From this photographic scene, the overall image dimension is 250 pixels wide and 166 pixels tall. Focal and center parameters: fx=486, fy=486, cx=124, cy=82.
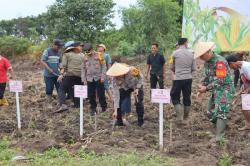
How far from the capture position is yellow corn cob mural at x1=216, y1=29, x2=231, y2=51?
14.8m

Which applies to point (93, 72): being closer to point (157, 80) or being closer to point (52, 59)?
point (52, 59)

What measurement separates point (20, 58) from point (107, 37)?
6.54 meters

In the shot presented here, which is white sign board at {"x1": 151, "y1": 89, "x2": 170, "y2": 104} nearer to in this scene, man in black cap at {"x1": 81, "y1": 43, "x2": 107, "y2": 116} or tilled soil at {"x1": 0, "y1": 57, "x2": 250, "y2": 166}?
tilled soil at {"x1": 0, "y1": 57, "x2": 250, "y2": 166}

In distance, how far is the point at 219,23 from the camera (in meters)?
15.3

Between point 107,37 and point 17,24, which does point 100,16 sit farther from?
point 17,24

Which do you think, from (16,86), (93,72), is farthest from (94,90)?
(16,86)

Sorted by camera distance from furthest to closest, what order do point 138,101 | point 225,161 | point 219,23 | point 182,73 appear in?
point 219,23
point 182,73
point 138,101
point 225,161

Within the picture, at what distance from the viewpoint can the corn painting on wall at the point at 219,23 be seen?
14625 millimetres

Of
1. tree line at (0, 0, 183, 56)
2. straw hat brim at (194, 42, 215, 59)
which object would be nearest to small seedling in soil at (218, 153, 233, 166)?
straw hat brim at (194, 42, 215, 59)

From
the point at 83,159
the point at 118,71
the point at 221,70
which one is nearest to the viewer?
the point at 83,159

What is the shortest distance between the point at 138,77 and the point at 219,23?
7572mm

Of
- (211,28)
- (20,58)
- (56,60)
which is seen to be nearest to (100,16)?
(20,58)

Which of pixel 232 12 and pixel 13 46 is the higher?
pixel 232 12

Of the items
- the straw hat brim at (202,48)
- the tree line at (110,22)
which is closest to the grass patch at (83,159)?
the straw hat brim at (202,48)
